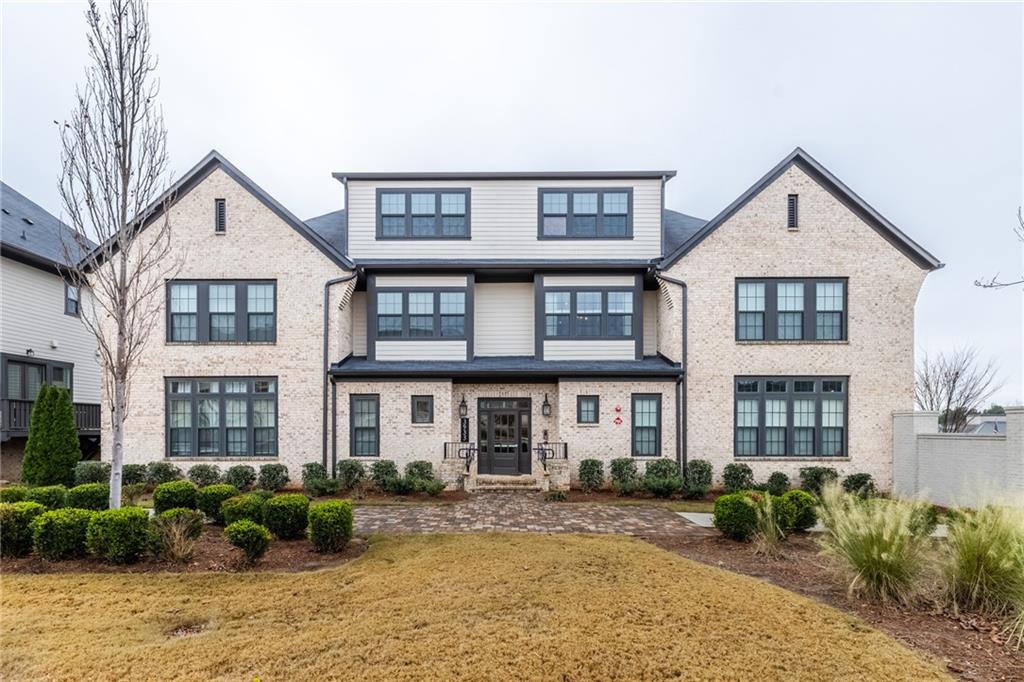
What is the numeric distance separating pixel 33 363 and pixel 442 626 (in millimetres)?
20741

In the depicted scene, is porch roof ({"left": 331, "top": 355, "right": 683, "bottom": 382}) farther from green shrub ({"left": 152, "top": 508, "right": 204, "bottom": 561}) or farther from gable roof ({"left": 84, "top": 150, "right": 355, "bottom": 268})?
green shrub ({"left": 152, "top": 508, "right": 204, "bottom": 561})

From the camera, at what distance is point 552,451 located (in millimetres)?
16578

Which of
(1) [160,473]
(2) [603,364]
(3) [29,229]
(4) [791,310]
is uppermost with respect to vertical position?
(3) [29,229]

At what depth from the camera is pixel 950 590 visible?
252 inches

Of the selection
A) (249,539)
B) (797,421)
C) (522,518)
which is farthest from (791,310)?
(249,539)

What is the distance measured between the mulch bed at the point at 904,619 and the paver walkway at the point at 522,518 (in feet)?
6.45

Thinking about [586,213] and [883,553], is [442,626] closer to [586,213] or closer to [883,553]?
[883,553]

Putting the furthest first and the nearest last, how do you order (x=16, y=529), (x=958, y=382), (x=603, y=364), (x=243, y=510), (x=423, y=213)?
(x=958, y=382) → (x=423, y=213) → (x=603, y=364) → (x=243, y=510) → (x=16, y=529)

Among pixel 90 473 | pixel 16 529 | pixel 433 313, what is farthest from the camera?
pixel 433 313

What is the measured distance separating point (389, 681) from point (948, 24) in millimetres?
24130

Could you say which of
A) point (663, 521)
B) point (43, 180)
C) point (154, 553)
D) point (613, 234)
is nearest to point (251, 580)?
point (154, 553)

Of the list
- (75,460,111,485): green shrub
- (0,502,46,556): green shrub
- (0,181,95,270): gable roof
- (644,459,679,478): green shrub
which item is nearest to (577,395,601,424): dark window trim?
(644,459,679,478): green shrub

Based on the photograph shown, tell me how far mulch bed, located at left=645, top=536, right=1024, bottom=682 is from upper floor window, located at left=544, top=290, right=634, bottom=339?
365 inches

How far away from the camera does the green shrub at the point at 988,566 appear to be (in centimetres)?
608
